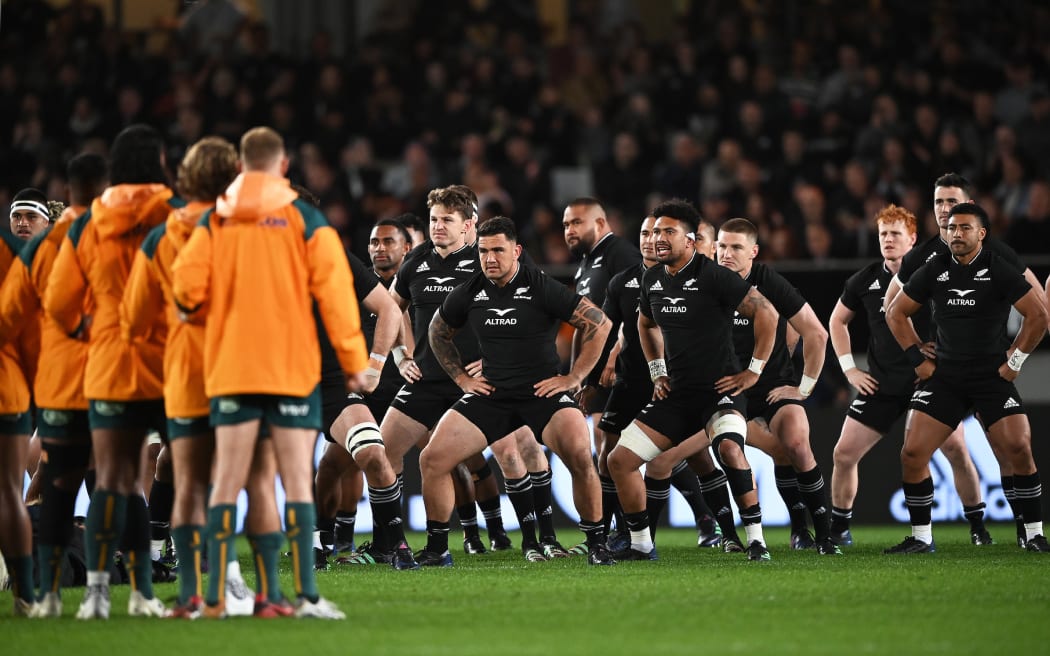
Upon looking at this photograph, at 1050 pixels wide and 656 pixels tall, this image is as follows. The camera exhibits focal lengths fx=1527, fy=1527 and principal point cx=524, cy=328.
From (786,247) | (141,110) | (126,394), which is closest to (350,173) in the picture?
(141,110)

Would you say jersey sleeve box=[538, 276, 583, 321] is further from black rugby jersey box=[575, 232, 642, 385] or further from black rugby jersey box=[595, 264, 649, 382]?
black rugby jersey box=[575, 232, 642, 385]

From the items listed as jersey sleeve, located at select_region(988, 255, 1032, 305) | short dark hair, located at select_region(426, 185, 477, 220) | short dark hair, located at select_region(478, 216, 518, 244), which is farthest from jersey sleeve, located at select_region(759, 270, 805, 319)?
short dark hair, located at select_region(426, 185, 477, 220)

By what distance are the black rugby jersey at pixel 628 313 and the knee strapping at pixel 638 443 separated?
3.57 ft

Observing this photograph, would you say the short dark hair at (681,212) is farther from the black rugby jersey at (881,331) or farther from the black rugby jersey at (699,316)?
the black rugby jersey at (881,331)

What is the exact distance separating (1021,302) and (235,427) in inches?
255

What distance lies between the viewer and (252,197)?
294 inches

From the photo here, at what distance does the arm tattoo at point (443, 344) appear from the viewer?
11258 millimetres

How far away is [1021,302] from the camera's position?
11344 mm

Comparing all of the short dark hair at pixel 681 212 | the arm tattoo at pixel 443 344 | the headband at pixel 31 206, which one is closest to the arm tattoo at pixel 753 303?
the short dark hair at pixel 681 212

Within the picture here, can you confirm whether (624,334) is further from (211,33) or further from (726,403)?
(211,33)

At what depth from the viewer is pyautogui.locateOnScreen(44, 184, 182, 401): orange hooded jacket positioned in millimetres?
7902

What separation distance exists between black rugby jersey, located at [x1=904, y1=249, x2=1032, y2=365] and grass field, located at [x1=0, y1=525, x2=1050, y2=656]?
161 cm

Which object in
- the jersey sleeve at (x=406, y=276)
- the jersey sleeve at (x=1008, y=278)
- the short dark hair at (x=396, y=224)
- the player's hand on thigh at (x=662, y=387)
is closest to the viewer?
the player's hand on thigh at (x=662, y=387)

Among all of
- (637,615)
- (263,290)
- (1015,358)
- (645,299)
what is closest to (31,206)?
(263,290)
